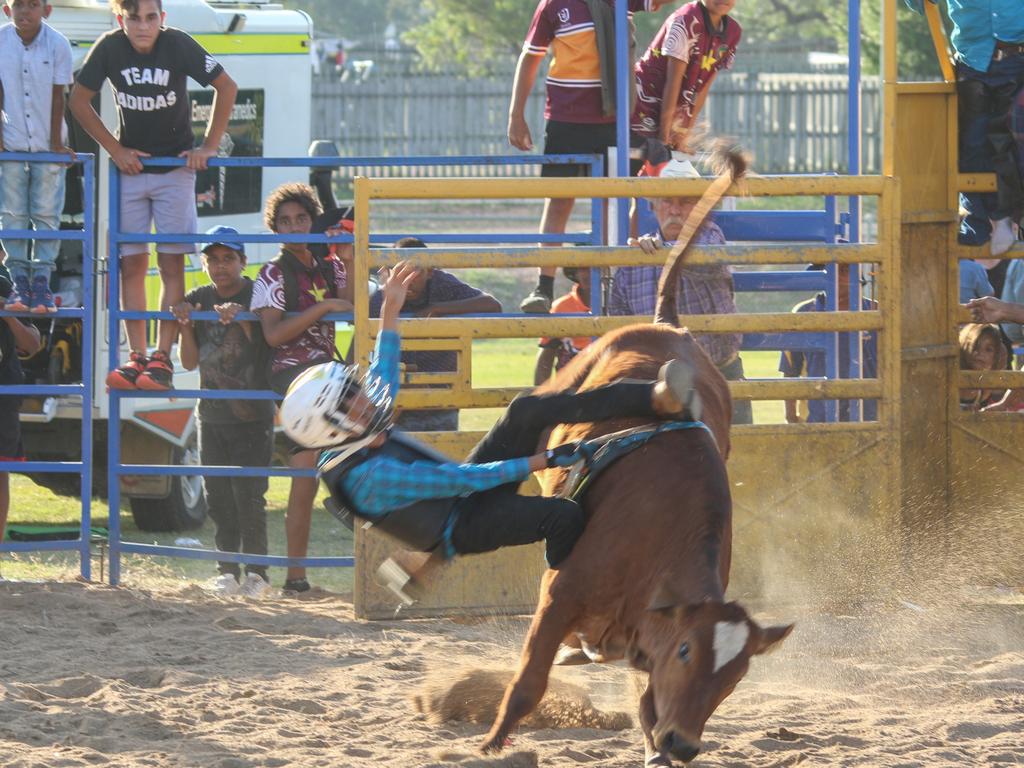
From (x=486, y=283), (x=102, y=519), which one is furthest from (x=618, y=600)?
(x=486, y=283)

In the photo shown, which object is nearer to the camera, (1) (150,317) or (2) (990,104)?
(1) (150,317)

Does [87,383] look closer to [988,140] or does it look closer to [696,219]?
[696,219]

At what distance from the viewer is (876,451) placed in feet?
24.8

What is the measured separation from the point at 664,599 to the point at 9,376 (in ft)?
14.9

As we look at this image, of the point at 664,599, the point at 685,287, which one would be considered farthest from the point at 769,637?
the point at 685,287

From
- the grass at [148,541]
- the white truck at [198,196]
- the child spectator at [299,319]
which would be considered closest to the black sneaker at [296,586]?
the child spectator at [299,319]

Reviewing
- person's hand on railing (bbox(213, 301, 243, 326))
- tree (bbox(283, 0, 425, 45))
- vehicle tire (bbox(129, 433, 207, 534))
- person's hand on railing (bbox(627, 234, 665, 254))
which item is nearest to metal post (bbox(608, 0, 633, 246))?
person's hand on railing (bbox(627, 234, 665, 254))

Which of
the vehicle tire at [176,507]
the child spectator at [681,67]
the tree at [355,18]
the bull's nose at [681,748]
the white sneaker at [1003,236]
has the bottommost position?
the bull's nose at [681,748]

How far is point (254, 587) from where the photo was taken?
8.01 metres

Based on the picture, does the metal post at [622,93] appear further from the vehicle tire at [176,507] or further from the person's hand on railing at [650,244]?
the vehicle tire at [176,507]

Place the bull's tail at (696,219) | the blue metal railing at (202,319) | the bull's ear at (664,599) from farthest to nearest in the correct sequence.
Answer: the blue metal railing at (202,319), the bull's tail at (696,219), the bull's ear at (664,599)

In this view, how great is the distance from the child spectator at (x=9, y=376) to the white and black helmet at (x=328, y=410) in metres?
3.50

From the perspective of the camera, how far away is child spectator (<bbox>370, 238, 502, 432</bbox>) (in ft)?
25.8

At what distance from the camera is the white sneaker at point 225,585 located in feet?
26.2
